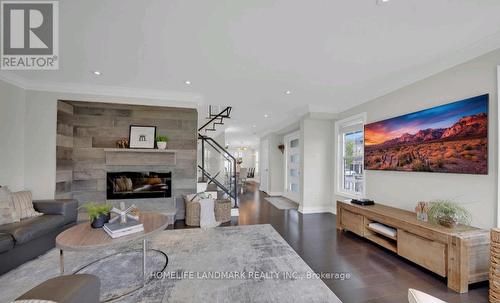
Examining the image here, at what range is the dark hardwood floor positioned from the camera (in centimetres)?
202

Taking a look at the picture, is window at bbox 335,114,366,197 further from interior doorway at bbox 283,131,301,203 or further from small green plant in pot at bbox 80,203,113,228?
small green plant in pot at bbox 80,203,113,228

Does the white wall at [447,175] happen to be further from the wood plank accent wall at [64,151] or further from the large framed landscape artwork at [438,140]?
the wood plank accent wall at [64,151]

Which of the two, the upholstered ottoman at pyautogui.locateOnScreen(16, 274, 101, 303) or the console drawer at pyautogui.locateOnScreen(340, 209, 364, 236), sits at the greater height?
the upholstered ottoman at pyautogui.locateOnScreen(16, 274, 101, 303)

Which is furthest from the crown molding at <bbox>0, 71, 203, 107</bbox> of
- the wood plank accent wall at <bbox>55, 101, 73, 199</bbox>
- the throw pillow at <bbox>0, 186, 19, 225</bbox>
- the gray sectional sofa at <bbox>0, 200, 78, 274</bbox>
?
the gray sectional sofa at <bbox>0, 200, 78, 274</bbox>

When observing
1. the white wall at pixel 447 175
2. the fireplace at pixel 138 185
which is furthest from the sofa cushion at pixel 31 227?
the white wall at pixel 447 175

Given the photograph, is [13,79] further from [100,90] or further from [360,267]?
[360,267]

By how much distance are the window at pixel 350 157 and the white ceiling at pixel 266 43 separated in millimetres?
987

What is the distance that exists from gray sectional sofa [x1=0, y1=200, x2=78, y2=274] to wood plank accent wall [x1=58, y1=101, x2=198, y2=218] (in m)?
0.80

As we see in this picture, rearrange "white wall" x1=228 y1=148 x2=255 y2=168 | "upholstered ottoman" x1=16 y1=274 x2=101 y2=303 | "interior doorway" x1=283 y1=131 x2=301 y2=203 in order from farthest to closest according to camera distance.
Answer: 1. "white wall" x1=228 y1=148 x2=255 y2=168
2. "interior doorway" x1=283 y1=131 x2=301 y2=203
3. "upholstered ottoman" x1=16 y1=274 x2=101 y2=303

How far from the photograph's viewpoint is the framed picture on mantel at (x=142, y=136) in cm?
407

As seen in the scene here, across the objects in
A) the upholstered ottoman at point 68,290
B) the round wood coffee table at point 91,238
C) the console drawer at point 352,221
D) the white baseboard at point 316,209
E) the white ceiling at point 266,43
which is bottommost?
the white baseboard at point 316,209

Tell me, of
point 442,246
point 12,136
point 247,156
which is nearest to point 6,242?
point 12,136

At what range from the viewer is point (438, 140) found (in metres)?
2.72

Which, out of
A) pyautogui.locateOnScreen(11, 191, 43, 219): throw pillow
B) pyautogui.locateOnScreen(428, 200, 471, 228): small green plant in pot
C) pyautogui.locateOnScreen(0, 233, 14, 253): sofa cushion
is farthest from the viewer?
pyautogui.locateOnScreen(11, 191, 43, 219): throw pillow
